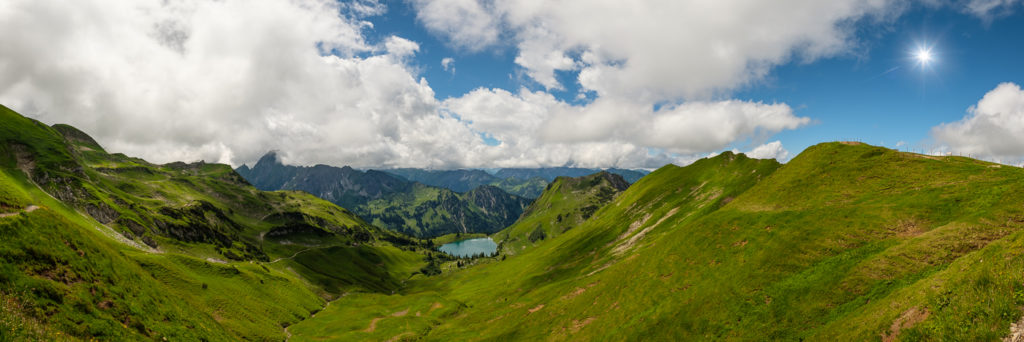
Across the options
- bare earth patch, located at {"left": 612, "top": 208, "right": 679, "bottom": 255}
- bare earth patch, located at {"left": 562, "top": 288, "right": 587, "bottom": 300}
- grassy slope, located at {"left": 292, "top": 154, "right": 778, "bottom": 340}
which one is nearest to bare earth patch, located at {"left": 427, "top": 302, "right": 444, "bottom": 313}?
grassy slope, located at {"left": 292, "top": 154, "right": 778, "bottom": 340}

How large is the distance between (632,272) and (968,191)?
49178mm

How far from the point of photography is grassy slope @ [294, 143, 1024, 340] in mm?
27125

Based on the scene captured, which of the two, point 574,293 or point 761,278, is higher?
point 761,278

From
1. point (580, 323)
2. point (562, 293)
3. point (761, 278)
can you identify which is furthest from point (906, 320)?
point (562, 293)

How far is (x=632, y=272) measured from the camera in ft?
234

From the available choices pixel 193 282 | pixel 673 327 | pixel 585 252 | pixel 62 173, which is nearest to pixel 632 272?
pixel 673 327

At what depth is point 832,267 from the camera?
42594 millimetres

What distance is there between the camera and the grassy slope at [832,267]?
27.1m

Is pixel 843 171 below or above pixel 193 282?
above

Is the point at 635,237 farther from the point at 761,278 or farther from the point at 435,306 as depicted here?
the point at 435,306

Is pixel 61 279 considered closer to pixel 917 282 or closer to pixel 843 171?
pixel 917 282

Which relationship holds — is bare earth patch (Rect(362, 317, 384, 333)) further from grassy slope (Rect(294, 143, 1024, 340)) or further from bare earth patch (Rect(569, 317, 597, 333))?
bare earth patch (Rect(569, 317, 597, 333))

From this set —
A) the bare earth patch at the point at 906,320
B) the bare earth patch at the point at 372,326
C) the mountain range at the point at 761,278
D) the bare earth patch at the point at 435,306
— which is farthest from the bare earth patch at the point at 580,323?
the bare earth patch at the point at 435,306

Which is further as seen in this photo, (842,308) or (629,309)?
(629,309)
